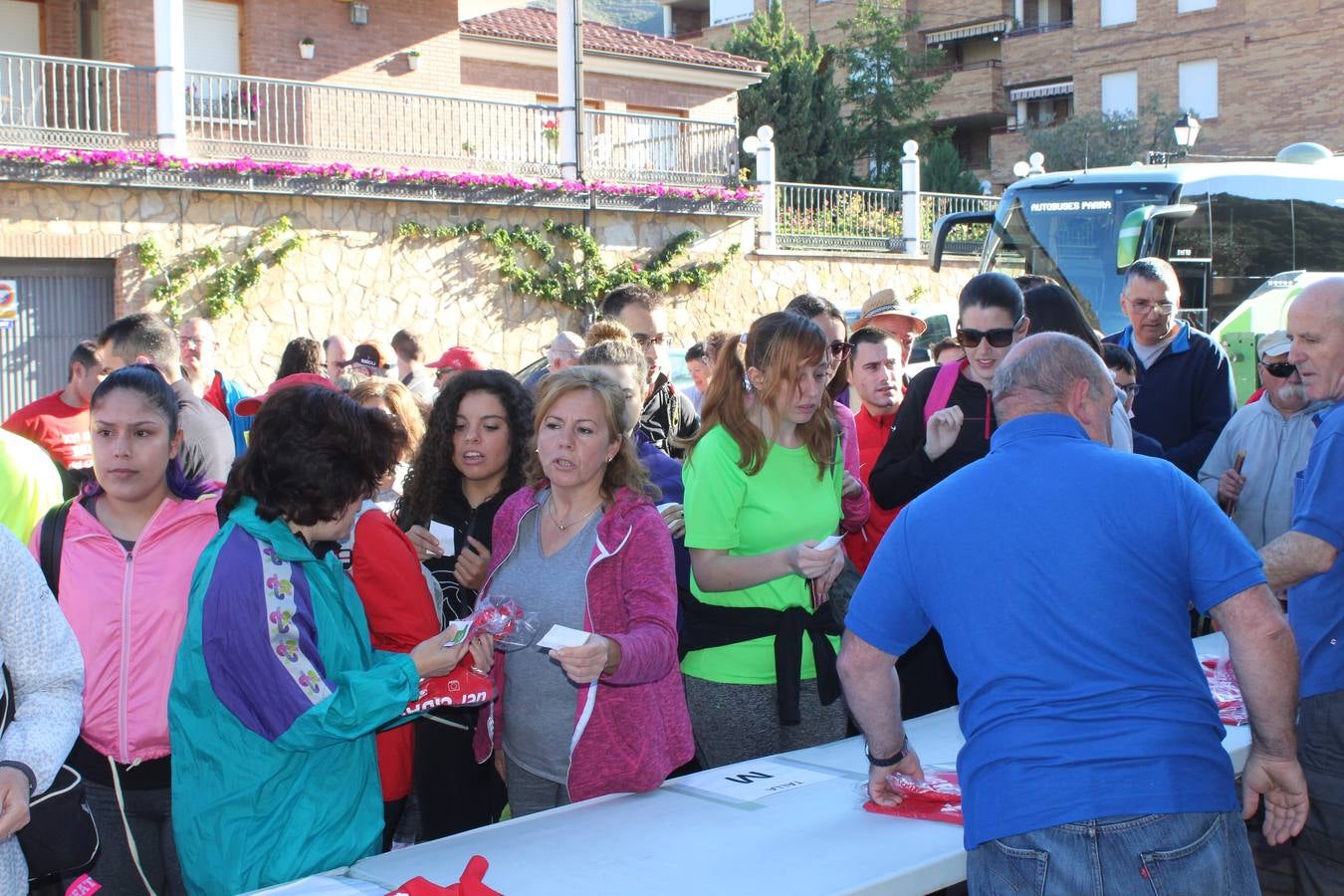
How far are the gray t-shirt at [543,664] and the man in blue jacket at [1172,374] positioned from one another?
12.9 ft

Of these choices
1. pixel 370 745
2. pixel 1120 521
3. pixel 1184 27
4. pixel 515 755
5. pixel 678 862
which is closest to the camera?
pixel 1120 521

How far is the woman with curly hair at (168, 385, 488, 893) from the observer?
2.88m

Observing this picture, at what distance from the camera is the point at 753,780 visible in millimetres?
3570

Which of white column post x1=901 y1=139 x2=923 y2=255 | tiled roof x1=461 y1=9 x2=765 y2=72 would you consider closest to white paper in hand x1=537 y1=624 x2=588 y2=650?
tiled roof x1=461 y1=9 x2=765 y2=72

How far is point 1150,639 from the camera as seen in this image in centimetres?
264

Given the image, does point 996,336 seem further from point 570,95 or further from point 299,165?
point 570,95

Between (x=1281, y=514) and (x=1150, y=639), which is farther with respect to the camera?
(x=1281, y=514)

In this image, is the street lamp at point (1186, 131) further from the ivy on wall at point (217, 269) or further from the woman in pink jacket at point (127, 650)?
the woman in pink jacket at point (127, 650)

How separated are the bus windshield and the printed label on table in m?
10.8

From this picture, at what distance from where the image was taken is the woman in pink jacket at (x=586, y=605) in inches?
135

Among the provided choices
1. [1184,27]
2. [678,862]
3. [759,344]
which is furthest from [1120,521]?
[1184,27]

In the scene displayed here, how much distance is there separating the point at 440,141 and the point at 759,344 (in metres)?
17.8

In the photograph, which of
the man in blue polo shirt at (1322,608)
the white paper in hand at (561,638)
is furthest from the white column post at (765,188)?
the white paper in hand at (561,638)

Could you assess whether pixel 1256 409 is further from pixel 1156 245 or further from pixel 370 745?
pixel 1156 245
